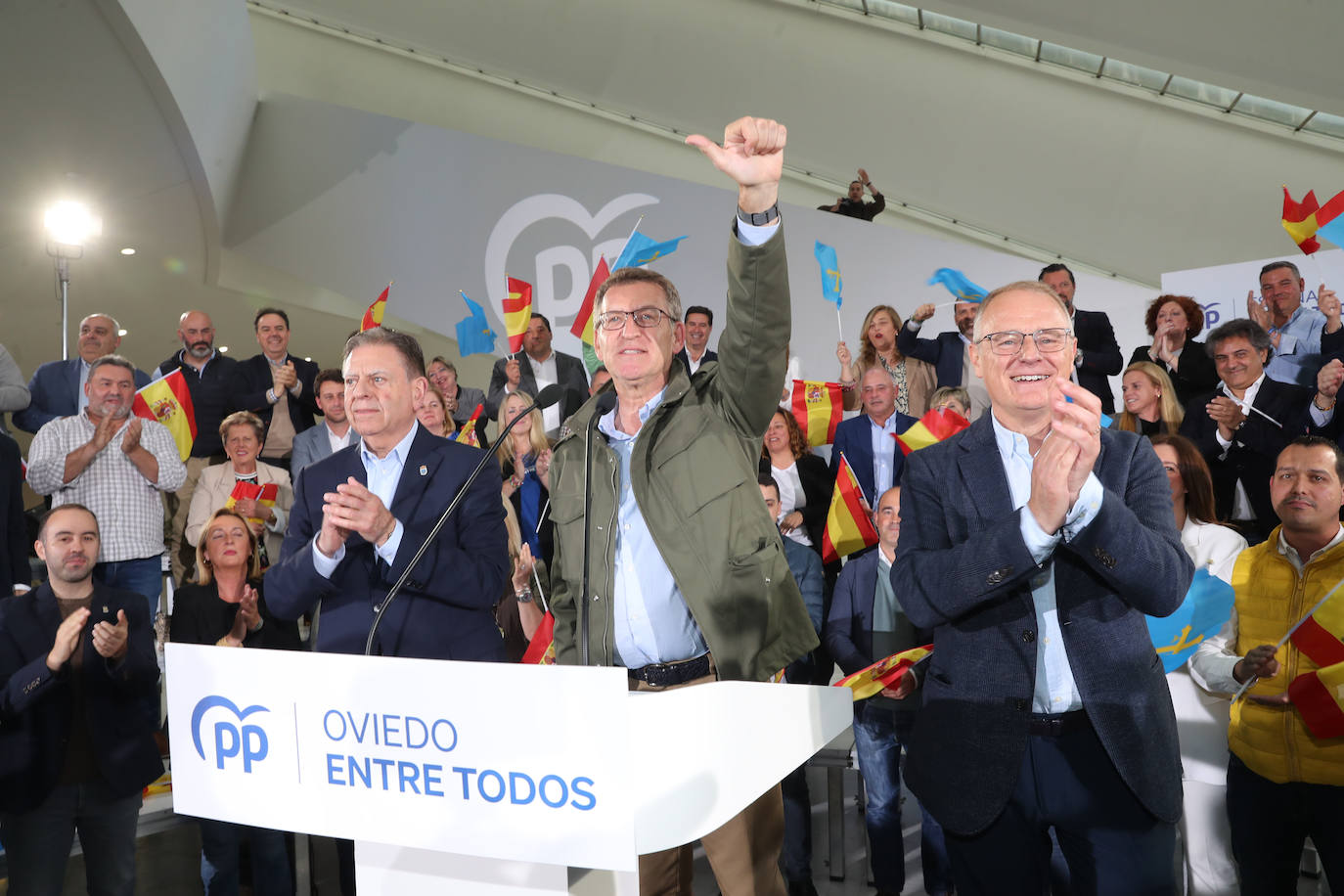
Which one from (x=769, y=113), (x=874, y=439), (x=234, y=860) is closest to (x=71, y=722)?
(x=234, y=860)

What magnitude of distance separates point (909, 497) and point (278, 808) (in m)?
1.02

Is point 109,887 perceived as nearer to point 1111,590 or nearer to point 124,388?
point 124,388

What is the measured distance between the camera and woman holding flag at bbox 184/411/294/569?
4547 mm

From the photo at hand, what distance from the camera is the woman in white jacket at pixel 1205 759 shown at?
2855mm

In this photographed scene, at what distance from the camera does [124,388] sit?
4.27m

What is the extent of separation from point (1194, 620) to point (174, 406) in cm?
427

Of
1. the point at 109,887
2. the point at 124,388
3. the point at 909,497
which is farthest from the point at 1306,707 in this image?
the point at 124,388

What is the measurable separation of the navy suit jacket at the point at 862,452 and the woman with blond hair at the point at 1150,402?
0.88 metres

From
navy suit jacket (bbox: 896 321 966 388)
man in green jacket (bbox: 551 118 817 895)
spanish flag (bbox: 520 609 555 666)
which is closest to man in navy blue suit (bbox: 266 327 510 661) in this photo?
man in green jacket (bbox: 551 118 817 895)

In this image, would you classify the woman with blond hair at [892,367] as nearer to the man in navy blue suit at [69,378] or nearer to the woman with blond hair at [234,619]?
the woman with blond hair at [234,619]

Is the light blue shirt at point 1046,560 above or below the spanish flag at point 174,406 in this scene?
below

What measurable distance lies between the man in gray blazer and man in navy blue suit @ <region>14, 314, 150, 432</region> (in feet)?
3.16

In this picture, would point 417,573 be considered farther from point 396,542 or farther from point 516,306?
point 516,306

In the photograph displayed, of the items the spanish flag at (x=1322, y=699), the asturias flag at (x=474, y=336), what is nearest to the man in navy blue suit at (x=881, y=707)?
the spanish flag at (x=1322, y=699)
